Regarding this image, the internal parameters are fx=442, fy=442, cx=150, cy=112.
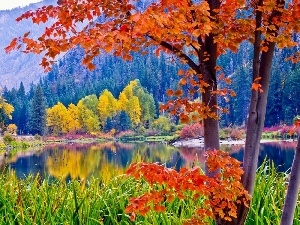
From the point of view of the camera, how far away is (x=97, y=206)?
14.2 feet

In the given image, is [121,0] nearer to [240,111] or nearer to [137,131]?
[240,111]

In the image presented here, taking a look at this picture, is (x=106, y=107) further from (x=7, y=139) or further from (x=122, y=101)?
(x=7, y=139)

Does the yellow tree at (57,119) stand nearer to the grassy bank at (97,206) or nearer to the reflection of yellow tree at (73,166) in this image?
the reflection of yellow tree at (73,166)

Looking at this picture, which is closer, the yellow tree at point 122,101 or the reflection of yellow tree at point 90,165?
the reflection of yellow tree at point 90,165

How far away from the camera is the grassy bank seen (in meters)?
3.98

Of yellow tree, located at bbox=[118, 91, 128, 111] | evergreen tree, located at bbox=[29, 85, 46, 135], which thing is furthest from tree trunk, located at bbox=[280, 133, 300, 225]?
yellow tree, located at bbox=[118, 91, 128, 111]

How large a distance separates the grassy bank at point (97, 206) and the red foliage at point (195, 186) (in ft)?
3.01

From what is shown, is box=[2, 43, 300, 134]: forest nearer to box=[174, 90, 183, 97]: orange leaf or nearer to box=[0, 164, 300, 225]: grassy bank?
box=[174, 90, 183, 97]: orange leaf

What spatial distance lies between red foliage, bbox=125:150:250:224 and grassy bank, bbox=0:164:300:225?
0.92m

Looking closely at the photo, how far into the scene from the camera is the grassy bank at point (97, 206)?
A: 398 centimetres

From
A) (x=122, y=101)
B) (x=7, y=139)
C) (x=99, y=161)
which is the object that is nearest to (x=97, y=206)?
(x=99, y=161)

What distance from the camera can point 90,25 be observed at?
2.71 meters

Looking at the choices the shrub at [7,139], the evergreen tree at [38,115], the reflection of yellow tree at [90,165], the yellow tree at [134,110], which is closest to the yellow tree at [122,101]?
the yellow tree at [134,110]

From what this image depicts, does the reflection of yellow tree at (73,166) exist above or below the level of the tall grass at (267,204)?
below
